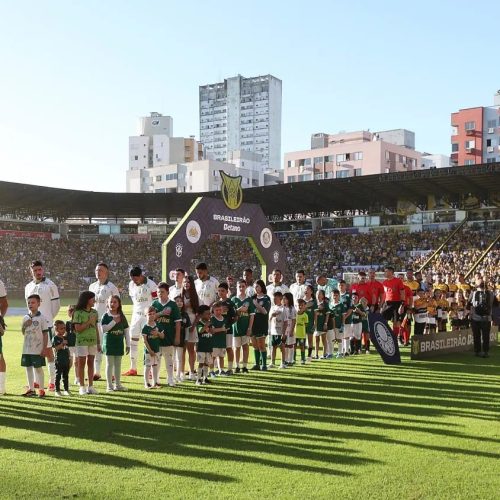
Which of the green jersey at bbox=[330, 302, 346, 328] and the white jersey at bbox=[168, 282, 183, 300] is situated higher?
the white jersey at bbox=[168, 282, 183, 300]

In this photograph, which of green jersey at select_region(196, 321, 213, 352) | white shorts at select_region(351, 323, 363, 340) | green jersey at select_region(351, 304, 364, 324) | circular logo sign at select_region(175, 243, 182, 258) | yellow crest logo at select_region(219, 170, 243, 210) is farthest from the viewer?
yellow crest logo at select_region(219, 170, 243, 210)

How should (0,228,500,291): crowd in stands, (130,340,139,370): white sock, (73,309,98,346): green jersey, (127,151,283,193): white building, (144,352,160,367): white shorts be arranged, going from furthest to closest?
(127,151,283,193): white building
(0,228,500,291): crowd in stands
(130,340,139,370): white sock
(144,352,160,367): white shorts
(73,309,98,346): green jersey

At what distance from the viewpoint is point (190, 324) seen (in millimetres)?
11133

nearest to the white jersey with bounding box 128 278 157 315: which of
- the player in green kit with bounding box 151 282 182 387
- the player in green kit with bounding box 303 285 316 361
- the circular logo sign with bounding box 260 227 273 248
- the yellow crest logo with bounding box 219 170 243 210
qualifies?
the player in green kit with bounding box 151 282 182 387

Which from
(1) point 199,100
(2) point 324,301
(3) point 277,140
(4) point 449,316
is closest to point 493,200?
(4) point 449,316

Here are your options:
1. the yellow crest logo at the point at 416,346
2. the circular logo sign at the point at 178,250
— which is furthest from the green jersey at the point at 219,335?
the circular logo sign at the point at 178,250

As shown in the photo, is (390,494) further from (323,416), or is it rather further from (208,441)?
(323,416)

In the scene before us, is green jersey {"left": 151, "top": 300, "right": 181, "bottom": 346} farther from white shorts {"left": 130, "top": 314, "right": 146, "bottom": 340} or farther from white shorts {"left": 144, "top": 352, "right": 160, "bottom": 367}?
white shorts {"left": 130, "top": 314, "right": 146, "bottom": 340}

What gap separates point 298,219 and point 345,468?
168 ft

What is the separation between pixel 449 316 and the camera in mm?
18391

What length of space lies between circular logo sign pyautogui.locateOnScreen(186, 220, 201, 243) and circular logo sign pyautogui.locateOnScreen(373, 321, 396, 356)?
927 cm

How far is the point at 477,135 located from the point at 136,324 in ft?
238

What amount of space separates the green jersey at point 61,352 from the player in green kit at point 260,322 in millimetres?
3886

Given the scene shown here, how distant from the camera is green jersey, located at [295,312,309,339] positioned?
45.4ft
